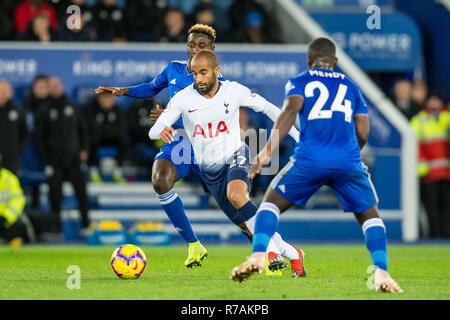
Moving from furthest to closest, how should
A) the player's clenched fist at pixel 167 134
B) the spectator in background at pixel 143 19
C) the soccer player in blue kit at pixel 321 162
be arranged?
the spectator in background at pixel 143 19 → the player's clenched fist at pixel 167 134 → the soccer player in blue kit at pixel 321 162

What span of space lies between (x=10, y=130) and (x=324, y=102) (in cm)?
880

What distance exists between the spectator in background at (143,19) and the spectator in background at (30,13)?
1.38 meters

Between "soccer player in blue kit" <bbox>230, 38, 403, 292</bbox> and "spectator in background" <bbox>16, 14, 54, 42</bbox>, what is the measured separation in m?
9.98

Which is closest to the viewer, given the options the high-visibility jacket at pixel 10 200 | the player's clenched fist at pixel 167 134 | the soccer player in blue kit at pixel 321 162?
the soccer player in blue kit at pixel 321 162

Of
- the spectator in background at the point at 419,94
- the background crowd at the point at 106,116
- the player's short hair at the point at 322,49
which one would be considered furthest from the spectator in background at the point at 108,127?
the player's short hair at the point at 322,49

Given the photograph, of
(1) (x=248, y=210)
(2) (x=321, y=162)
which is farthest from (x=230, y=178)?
(2) (x=321, y=162)

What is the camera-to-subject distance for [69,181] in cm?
1504

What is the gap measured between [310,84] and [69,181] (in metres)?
8.82

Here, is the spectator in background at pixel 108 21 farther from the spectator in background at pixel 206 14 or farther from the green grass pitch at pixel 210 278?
the green grass pitch at pixel 210 278

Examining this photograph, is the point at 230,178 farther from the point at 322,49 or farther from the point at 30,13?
the point at 30,13

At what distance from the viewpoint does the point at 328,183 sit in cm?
697

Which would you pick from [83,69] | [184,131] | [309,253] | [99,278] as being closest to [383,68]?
[83,69]

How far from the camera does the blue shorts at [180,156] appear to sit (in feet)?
28.5

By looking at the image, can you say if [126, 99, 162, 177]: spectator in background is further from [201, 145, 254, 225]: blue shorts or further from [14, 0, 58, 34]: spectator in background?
[201, 145, 254, 225]: blue shorts
